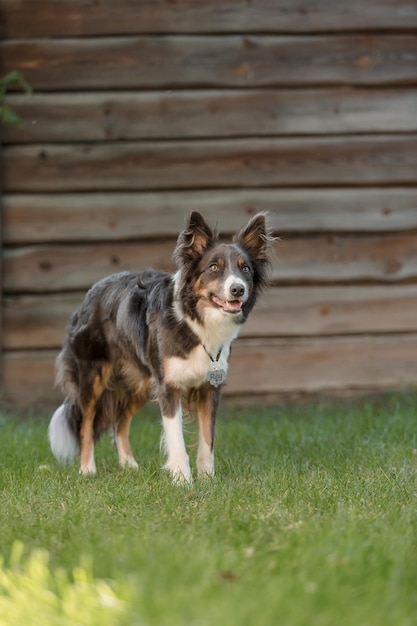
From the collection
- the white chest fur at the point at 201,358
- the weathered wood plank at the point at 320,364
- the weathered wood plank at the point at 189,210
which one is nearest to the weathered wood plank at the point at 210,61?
the weathered wood plank at the point at 189,210

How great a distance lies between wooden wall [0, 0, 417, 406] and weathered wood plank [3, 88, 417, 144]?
0.04 feet

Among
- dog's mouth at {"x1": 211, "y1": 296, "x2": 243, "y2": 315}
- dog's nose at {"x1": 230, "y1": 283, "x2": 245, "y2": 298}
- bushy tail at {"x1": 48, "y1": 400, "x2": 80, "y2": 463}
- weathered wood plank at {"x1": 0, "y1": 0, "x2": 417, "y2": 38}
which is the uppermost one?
weathered wood plank at {"x1": 0, "y1": 0, "x2": 417, "y2": 38}

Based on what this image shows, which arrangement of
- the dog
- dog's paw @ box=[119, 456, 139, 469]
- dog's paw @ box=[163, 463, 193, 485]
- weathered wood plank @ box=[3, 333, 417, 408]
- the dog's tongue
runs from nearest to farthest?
dog's paw @ box=[163, 463, 193, 485] → the dog's tongue → the dog → dog's paw @ box=[119, 456, 139, 469] → weathered wood plank @ box=[3, 333, 417, 408]

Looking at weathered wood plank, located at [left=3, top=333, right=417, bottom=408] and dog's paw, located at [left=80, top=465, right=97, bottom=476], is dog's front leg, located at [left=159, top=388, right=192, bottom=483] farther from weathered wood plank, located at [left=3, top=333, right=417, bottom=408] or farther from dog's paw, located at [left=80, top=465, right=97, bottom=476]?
weathered wood plank, located at [left=3, top=333, right=417, bottom=408]

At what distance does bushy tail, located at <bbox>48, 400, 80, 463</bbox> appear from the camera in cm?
605

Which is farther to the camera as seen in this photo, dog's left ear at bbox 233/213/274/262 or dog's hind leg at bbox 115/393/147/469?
dog's hind leg at bbox 115/393/147/469

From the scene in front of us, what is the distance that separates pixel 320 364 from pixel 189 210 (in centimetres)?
169

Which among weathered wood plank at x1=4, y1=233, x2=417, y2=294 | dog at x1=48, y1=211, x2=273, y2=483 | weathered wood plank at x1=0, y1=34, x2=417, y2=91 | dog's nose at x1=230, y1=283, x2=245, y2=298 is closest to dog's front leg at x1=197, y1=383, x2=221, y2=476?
dog at x1=48, y1=211, x2=273, y2=483

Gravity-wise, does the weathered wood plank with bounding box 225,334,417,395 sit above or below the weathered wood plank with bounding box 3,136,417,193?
below

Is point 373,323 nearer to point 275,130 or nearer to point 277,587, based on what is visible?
point 275,130

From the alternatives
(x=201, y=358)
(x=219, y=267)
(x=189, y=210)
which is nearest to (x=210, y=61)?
(x=189, y=210)

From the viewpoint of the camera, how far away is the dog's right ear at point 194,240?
536cm

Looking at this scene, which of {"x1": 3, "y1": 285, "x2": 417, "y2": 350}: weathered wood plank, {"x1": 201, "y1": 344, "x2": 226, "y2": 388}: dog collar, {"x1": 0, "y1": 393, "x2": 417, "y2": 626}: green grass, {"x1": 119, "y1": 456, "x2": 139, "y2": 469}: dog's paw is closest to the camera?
{"x1": 0, "y1": 393, "x2": 417, "y2": 626}: green grass

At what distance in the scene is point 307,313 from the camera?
27.8 feet
